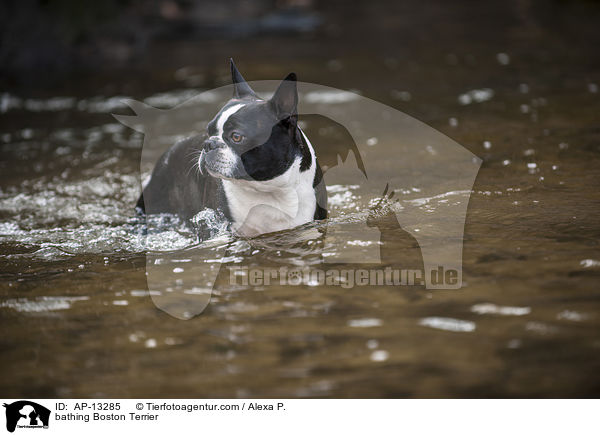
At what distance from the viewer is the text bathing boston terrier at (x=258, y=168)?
3.37m

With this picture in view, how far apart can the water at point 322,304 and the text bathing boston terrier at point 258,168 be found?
0.16 metres

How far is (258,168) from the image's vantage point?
3.40 metres

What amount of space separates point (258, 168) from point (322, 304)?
0.99 meters

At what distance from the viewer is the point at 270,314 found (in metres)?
2.65

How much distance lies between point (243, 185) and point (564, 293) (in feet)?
5.70

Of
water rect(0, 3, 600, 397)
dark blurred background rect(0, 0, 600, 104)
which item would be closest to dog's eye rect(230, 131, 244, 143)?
water rect(0, 3, 600, 397)

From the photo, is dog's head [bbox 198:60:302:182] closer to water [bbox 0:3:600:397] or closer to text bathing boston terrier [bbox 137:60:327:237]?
text bathing boston terrier [bbox 137:60:327:237]

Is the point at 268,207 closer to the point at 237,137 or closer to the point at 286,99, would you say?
the point at 237,137

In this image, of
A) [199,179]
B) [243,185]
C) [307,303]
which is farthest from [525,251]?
[199,179]
